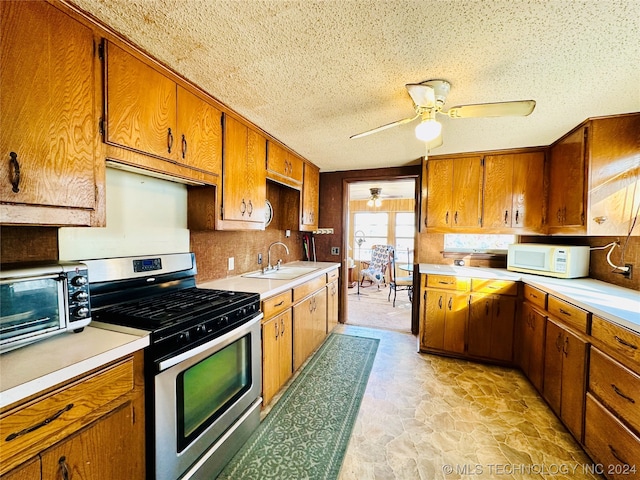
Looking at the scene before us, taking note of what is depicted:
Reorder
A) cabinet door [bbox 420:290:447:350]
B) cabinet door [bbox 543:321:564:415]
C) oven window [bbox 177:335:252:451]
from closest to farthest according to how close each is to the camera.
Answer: oven window [bbox 177:335:252:451] → cabinet door [bbox 543:321:564:415] → cabinet door [bbox 420:290:447:350]

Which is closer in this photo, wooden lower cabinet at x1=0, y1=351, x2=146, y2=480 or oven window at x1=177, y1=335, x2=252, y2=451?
wooden lower cabinet at x1=0, y1=351, x2=146, y2=480

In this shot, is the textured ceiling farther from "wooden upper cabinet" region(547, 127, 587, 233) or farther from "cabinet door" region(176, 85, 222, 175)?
"wooden upper cabinet" region(547, 127, 587, 233)

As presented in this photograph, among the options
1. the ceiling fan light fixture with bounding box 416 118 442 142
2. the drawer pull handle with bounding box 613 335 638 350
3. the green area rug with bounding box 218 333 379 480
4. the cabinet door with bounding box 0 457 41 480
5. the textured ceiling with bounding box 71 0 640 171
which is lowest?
the green area rug with bounding box 218 333 379 480

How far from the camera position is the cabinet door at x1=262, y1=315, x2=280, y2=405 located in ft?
6.60

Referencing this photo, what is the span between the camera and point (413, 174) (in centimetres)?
356

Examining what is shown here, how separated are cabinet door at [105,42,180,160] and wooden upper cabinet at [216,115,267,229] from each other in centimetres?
46

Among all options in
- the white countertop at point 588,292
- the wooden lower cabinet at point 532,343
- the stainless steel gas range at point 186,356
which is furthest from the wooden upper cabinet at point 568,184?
the stainless steel gas range at point 186,356

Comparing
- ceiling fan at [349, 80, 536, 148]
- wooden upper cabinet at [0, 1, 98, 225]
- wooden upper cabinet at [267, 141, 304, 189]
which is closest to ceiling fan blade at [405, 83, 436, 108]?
ceiling fan at [349, 80, 536, 148]

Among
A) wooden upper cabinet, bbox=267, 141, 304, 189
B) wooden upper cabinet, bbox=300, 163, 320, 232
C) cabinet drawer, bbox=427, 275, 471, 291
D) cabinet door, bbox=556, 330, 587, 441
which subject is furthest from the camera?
wooden upper cabinet, bbox=300, 163, 320, 232

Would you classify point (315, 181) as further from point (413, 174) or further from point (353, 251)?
point (353, 251)

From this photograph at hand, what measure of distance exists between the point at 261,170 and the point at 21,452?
82.3 inches

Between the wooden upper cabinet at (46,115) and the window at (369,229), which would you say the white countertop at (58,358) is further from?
the window at (369,229)

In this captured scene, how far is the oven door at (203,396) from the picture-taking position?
1.20 metres

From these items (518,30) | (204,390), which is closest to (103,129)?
(204,390)
